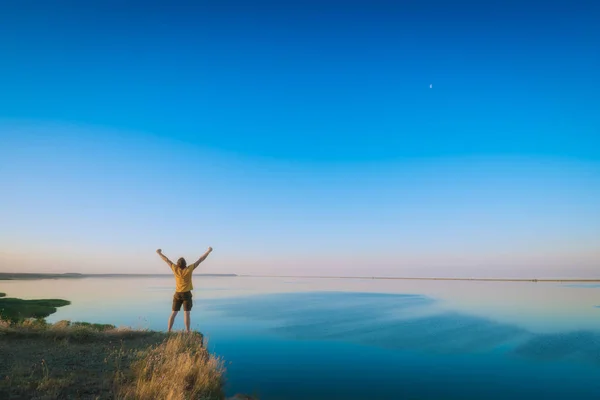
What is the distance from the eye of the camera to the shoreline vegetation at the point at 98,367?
7191 mm

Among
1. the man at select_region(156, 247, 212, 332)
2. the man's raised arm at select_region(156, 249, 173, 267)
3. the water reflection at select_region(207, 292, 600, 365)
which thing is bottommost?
the water reflection at select_region(207, 292, 600, 365)

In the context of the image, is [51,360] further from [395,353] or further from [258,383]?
[395,353]

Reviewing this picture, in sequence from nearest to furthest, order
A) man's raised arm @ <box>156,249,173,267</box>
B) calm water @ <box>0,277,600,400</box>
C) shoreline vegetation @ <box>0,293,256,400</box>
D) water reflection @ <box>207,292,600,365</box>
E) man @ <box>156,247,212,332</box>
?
1. shoreline vegetation @ <box>0,293,256,400</box>
2. calm water @ <box>0,277,600,400</box>
3. man @ <box>156,247,212,332</box>
4. man's raised arm @ <box>156,249,173,267</box>
5. water reflection @ <box>207,292,600,365</box>

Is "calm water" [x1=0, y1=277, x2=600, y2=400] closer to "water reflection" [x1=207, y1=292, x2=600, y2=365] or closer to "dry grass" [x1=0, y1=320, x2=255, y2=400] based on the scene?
"water reflection" [x1=207, y1=292, x2=600, y2=365]

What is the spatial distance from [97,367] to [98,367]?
21mm

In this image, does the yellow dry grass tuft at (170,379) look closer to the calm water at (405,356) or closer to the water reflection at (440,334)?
the calm water at (405,356)

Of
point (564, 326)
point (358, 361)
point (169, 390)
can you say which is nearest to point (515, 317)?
point (564, 326)

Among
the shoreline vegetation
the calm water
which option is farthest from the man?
the calm water

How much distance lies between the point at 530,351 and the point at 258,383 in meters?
12.6

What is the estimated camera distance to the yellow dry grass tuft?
722cm

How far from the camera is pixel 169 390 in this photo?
7398 mm

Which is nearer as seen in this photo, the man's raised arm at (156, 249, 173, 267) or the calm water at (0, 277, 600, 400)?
the calm water at (0, 277, 600, 400)

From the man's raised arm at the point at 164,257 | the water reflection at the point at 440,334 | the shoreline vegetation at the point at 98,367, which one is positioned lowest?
the water reflection at the point at 440,334

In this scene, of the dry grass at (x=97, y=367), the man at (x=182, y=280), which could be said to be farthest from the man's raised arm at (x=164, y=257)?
the dry grass at (x=97, y=367)
